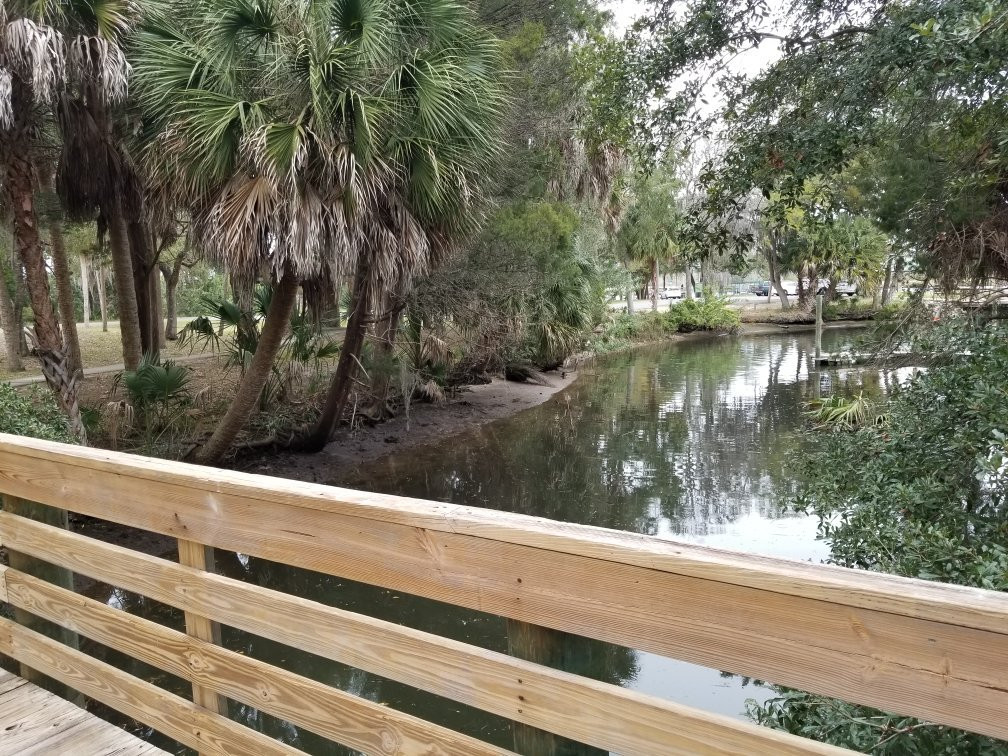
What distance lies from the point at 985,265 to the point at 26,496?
876 centimetres

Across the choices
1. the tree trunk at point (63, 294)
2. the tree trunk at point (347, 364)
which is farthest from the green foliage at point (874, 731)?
the tree trunk at point (63, 294)

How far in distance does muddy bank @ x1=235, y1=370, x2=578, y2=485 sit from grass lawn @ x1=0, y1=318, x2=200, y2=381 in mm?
5969

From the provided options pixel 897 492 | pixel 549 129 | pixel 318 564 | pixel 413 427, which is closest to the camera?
pixel 318 564

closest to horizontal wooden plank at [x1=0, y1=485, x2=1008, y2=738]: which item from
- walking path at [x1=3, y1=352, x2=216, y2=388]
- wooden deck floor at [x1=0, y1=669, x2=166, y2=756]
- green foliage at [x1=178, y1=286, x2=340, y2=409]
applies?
A: wooden deck floor at [x1=0, y1=669, x2=166, y2=756]

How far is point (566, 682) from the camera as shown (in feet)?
4.91

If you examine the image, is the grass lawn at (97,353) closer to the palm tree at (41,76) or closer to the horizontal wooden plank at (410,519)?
the palm tree at (41,76)

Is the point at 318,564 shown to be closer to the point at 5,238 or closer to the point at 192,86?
the point at 192,86

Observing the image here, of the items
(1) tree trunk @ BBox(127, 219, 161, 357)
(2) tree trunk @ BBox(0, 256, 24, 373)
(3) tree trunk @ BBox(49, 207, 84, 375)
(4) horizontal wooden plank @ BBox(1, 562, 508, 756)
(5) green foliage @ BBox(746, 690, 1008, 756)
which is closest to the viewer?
(4) horizontal wooden plank @ BBox(1, 562, 508, 756)

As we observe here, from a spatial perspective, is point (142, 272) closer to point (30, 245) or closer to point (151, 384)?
point (151, 384)

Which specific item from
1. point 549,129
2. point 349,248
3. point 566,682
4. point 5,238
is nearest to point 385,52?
point 349,248

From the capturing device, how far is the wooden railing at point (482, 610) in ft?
3.86

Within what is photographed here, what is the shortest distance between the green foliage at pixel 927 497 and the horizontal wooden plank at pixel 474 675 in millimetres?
1978

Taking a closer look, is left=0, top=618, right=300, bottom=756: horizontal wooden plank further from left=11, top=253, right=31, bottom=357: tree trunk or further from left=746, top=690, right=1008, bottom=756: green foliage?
left=11, top=253, right=31, bottom=357: tree trunk

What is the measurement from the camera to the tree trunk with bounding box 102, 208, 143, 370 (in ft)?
40.5
